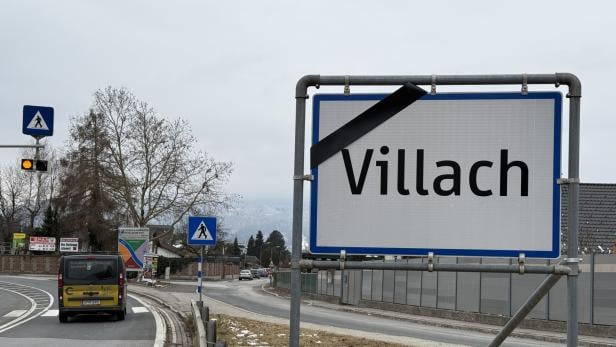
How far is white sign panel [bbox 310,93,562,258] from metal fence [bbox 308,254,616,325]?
18203mm

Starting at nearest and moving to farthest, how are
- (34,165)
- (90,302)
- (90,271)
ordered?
(34,165)
(90,302)
(90,271)

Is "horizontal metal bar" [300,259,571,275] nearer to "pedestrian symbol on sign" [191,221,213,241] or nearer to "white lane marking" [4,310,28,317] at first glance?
"pedestrian symbol on sign" [191,221,213,241]

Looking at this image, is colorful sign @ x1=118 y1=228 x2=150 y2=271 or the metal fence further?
colorful sign @ x1=118 y1=228 x2=150 y2=271

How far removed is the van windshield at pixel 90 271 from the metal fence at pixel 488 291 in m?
6.78

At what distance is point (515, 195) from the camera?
4332 mm

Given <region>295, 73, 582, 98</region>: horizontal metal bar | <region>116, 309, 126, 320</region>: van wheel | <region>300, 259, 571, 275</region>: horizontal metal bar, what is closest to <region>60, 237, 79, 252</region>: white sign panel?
<region>116, 309, 126, 320</region>: van wheel

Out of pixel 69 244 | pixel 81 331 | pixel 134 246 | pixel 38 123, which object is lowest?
pixel 69 244

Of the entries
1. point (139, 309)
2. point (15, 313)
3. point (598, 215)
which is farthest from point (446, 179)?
point (598, 215)

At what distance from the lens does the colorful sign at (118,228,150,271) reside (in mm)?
31422

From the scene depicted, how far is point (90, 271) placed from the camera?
78.0ft

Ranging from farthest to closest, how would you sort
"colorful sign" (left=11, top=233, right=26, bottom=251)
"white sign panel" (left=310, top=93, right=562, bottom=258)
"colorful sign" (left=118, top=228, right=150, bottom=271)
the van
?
"colorful sign" (left=11, top=233, right=26, bottom=251)
"colorful sign" (left=118, top=228, right=150, bottom=271)
the van
"white sign panel" (left=310, top=93, right=562, bottom=258)

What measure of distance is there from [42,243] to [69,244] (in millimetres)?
7187

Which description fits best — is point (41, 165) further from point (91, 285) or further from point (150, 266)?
point (150, 266)

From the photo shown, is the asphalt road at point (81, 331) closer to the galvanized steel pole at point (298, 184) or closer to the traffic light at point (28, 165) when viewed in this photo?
the traffic light at point (28, 165)
